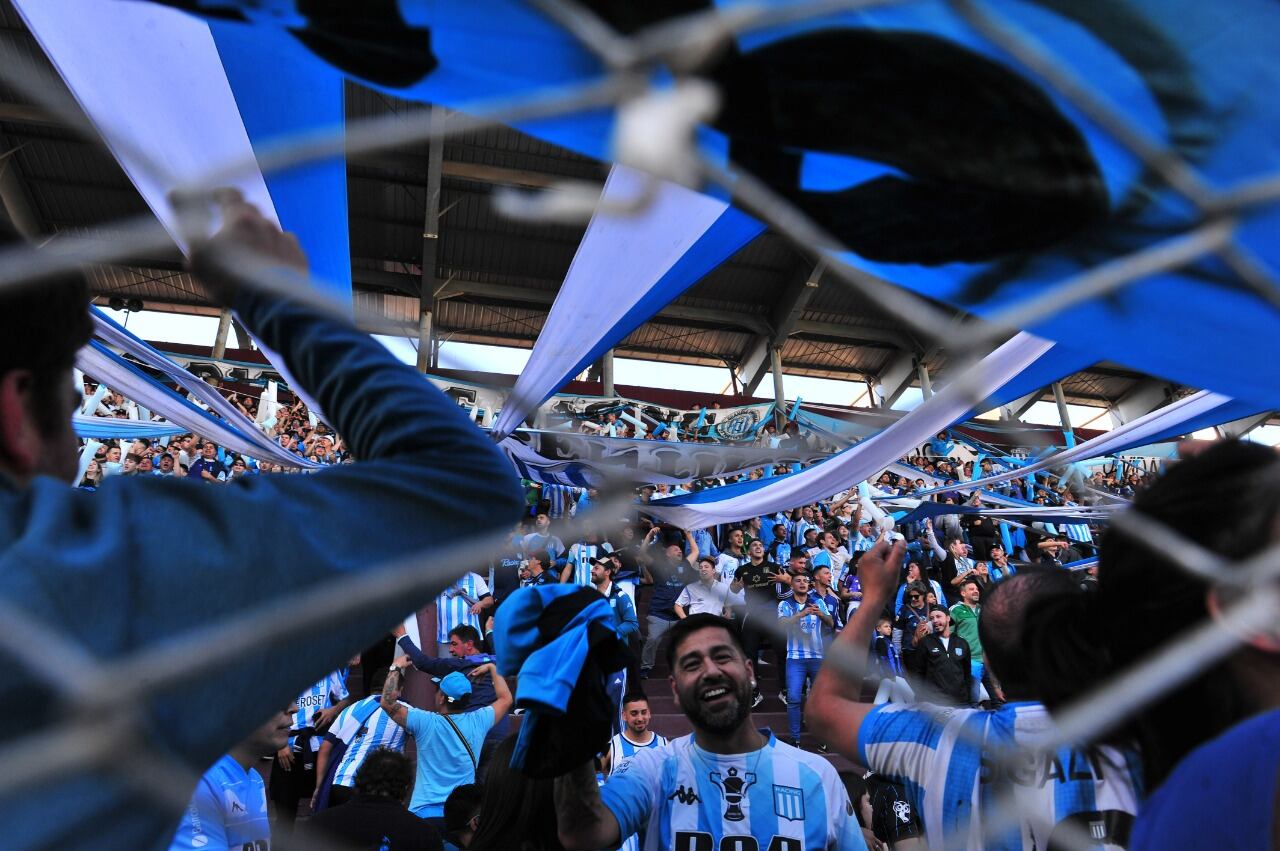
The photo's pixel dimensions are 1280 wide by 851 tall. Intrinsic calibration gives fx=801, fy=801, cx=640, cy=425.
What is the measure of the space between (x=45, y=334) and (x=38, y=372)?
0.07ft

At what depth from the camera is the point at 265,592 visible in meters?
0.41

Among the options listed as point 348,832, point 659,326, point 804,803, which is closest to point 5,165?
point 659,326

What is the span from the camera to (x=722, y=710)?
153 cm

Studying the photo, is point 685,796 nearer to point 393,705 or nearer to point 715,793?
point 715,793

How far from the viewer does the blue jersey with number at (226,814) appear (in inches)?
55.8

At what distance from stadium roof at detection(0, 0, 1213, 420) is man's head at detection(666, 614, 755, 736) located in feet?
25.3

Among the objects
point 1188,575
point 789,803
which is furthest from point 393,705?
point 1188,575

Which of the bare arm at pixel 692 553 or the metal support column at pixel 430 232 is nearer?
the bare arm at pixel 692 553

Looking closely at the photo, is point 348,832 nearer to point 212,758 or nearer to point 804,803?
point 804,803

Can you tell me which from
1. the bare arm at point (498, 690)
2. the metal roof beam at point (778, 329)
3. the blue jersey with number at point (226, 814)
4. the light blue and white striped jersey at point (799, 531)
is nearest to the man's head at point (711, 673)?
the blue jersey with number at point (226, 814)

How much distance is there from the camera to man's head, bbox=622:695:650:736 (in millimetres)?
2805

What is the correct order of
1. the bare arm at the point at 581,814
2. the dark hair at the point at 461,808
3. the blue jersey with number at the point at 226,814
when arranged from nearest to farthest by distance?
1. the bare arm at the point at 581,814
2. the blue jersey with number at the point at 226,814
3. the dark hair at the point at 461,808

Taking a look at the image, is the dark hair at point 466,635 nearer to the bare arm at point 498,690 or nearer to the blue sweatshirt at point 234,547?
the bare arm at point 498,690

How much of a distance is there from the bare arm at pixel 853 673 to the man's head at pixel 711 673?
380 mm
